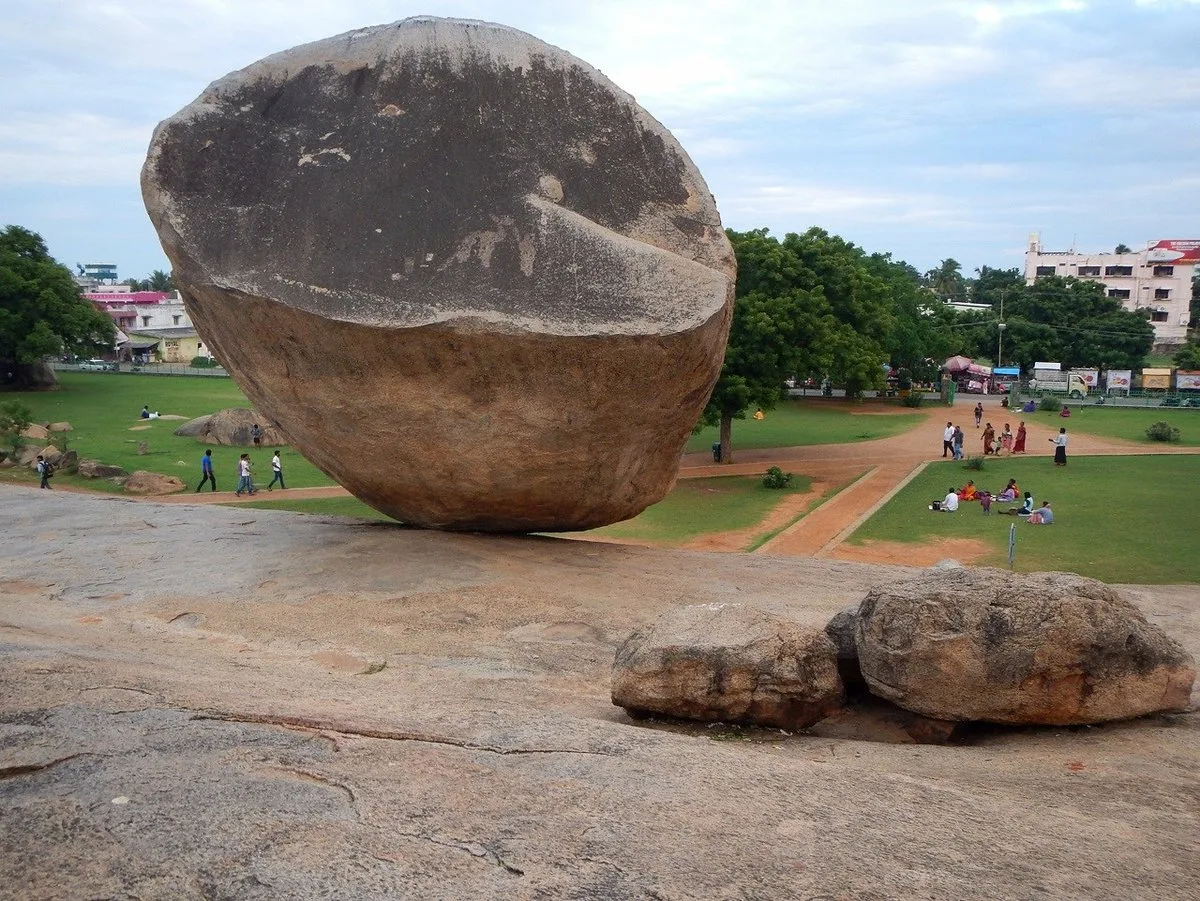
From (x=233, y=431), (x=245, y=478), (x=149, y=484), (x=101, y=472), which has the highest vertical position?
(x=233, y=431)

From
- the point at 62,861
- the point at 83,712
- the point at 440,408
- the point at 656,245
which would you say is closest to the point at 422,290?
the point at 440,408

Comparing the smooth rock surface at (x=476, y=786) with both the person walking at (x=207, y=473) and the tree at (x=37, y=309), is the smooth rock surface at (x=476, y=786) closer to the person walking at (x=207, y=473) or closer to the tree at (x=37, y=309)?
the person walking at (x=207, y=473)

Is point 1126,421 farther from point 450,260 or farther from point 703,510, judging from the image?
point 450,260

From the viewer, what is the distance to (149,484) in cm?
2528

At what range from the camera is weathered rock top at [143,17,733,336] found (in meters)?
9.35

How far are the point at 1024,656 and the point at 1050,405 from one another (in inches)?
1683

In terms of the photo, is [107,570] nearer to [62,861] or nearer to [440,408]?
[440,408]

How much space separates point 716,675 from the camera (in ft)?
22.2

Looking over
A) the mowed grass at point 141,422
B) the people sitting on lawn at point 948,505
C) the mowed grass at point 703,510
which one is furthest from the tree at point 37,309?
the people sitting on lawn at point 948,505

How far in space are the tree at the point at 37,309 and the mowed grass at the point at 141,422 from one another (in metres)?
2.22

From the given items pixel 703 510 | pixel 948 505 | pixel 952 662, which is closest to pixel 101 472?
pixel 703 510

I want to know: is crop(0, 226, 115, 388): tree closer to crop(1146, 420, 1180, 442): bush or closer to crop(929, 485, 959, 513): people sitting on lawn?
crop(929, 485, 959, 513): people sitting on lawn

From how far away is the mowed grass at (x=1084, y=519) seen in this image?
60.3 ft

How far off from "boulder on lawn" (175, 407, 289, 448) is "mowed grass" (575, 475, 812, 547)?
13013 millimetres
